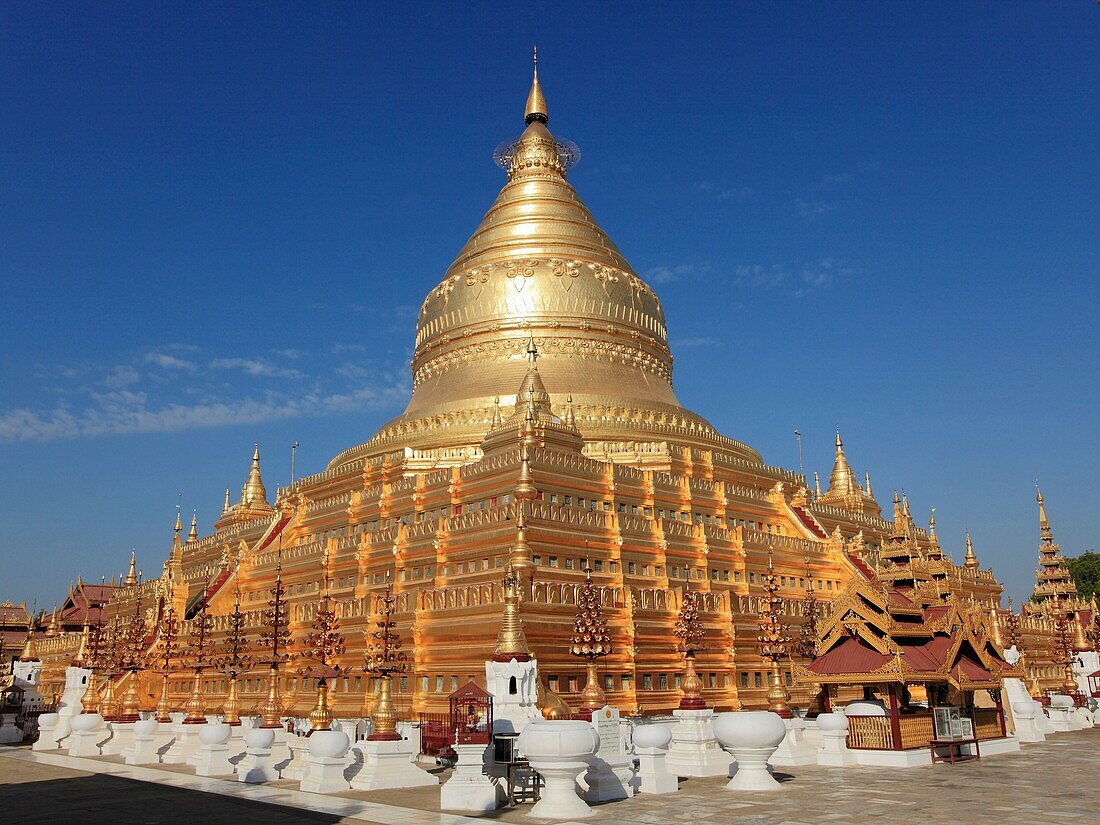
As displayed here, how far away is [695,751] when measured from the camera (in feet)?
68.8

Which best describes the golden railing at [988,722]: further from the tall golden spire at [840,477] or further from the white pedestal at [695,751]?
the tall golden spire at [840,477]

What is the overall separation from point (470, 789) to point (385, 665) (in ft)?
23.9

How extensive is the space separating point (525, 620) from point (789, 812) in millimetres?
13805

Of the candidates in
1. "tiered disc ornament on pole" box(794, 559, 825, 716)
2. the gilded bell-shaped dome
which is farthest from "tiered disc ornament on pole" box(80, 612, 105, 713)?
"tiered disc ornament on pole" box(794, 559, 825, 716)

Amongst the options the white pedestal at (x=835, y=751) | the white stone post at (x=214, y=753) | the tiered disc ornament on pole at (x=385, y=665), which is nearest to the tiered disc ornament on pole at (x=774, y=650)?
the white pedestal at (x=835, y=751)

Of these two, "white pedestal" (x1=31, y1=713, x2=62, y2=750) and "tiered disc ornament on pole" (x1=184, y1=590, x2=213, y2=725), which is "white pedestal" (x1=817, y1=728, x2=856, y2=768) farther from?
"white pedestal" (x1=31, y1=713, x2=62, y2=750)

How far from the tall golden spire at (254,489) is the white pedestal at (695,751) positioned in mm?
38693

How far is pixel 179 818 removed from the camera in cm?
1557

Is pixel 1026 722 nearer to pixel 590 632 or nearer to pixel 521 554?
pixel 590 632

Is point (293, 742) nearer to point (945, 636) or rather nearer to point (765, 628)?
point (765, 628)

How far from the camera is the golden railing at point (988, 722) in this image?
24.5m

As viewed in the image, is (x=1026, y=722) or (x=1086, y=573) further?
(x=1086, y=573)

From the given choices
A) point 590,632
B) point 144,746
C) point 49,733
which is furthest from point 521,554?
point 49,733

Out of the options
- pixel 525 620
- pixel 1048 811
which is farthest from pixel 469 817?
pixel 525 620
